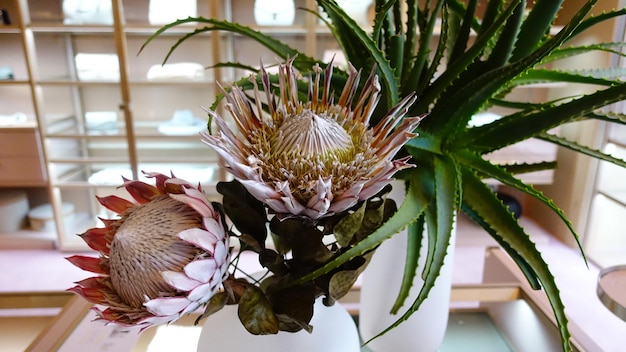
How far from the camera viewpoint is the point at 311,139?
35 centimetres

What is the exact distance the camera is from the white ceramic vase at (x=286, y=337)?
45 centimetres

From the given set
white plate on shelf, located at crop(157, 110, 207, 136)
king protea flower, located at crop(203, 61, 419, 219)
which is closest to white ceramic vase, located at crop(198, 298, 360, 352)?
king protea flower, located at crop(203, 61, 419, 219)

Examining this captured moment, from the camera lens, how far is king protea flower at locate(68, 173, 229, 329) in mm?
336

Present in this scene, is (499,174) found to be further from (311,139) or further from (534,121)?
(311,139)

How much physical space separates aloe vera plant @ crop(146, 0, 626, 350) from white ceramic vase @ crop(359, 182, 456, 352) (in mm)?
95

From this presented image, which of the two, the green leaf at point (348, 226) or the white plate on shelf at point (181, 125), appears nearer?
the green leaf at point (348, 226)

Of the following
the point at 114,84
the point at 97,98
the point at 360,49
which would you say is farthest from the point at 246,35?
the point at 97,98

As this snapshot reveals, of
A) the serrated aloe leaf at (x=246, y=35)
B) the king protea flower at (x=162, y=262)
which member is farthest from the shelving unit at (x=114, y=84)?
the king protea flower at (x=162, y=262)

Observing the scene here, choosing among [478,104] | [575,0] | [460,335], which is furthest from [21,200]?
[575,0]

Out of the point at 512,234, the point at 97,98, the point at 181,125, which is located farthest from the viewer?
the point at 97,98

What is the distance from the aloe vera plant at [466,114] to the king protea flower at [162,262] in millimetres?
87

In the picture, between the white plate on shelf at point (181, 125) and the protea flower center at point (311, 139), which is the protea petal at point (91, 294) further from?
the white plate on shelf at point (181, 125)

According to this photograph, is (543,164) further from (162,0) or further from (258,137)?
(162,0)

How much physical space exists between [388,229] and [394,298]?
9.4 inches
